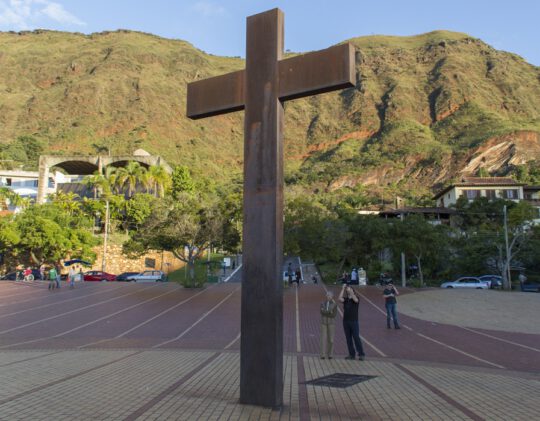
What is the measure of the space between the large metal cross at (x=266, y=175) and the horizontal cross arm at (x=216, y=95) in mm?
57

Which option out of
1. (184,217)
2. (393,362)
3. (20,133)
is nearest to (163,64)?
(20,133)

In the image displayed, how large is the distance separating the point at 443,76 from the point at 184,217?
157356 mm

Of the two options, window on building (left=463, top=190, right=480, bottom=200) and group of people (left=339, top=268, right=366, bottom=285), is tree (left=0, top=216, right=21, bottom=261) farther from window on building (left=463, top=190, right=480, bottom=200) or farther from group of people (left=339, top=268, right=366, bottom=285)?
window on building (left=463, top=190, right=480, bottom=200)

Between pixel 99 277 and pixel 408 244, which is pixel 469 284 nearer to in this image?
pixel 408 244

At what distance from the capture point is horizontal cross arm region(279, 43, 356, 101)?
5652mm

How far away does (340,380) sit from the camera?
7.62 meters

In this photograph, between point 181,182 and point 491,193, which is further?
point 181,182

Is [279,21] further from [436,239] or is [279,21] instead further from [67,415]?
[436,239]

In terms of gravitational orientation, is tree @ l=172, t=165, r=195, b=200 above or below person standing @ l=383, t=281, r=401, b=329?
above

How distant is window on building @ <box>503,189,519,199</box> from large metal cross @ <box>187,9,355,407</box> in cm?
5812

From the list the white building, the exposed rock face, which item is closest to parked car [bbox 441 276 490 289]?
the white building

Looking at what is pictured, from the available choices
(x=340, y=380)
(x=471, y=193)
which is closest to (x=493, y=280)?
(x=471, y=193)

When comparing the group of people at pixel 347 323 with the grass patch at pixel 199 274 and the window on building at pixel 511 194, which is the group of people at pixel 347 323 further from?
the window on building at pixel 511 194

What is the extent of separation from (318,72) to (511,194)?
193 feet
